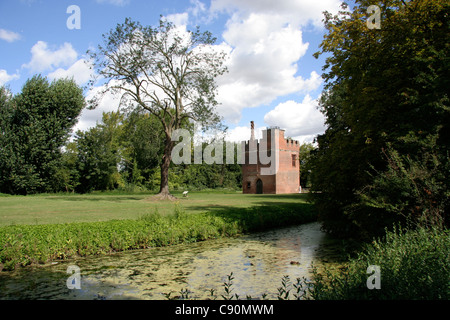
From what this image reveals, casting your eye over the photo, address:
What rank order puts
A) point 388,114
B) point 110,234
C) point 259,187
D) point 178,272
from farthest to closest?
1. point 259,187
2. point 110,234
3. point 388,114
4. point 178,272

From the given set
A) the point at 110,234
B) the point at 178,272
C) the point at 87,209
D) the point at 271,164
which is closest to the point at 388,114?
the point at 178,272

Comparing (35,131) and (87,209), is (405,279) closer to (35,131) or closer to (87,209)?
(87,209)

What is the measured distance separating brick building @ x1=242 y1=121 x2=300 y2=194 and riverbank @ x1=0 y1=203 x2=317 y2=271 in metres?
30.3

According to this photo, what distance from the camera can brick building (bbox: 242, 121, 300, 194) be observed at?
47875mm

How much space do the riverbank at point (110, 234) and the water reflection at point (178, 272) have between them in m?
0.52

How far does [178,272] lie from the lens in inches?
343

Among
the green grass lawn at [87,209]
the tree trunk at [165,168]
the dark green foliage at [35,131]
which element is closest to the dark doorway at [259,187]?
the green grass lawn at [87,209]

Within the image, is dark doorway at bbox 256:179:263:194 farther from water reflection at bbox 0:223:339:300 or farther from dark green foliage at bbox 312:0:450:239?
water reflection at bbox 0:223:339:300

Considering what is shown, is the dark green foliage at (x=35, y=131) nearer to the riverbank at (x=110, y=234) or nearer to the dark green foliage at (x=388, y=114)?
the riverbank at (x=110, y=234)

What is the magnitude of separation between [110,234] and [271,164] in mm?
37830

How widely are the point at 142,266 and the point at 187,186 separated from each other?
53.4 m

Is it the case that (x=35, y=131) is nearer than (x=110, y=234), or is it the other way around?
(x=110, y=234)
